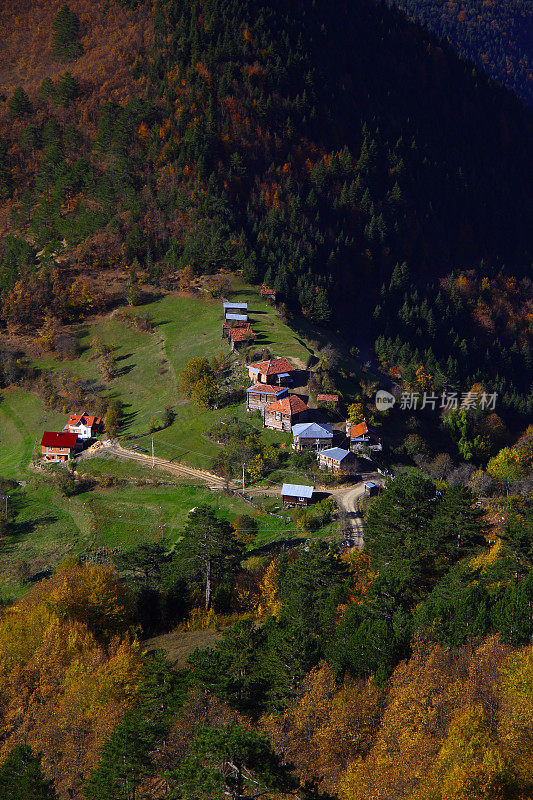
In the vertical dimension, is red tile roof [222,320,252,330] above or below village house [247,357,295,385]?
above

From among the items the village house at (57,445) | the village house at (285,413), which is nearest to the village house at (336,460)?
the village house at (285,413)

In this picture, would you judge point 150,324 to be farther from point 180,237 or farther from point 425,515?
point 425,515

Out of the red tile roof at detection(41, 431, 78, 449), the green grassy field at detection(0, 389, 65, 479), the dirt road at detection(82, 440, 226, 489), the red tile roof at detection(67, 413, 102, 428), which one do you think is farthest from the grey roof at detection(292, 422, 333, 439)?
the green grassy field at detection(0, 389, 65, 479)

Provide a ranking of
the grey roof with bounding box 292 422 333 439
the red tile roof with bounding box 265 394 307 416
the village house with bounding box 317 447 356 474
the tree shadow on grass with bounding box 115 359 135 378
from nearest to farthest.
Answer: the village house with bounding box 317 447 356 474
the grey roof with bounding box 292 422 333 439
the red tile roof with bounding box 265 394 307 416
the tree shadow on grass with bounding box 115 359 135 378

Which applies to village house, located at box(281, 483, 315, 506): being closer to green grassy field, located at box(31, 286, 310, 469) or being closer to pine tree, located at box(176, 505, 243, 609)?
green grassy field, located at box(31, 286, 310, 469)

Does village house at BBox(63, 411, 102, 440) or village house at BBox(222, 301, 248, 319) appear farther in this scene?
village house at BBox(222, 301, 248, 319)

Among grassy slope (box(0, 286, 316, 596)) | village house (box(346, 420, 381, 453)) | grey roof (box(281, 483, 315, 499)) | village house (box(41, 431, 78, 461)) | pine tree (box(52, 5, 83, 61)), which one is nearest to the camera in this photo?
grassy slope (box(0, 286, 316, 596))

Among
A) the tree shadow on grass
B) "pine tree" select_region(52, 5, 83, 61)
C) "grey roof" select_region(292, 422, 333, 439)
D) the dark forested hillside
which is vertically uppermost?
"pine tree" select_region(52, 5, 83, 61)

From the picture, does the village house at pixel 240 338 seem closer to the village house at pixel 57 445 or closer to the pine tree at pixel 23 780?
the village house at pixel 57 445

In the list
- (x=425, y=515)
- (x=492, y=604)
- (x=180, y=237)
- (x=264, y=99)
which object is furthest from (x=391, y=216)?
(x=492, y=604)
